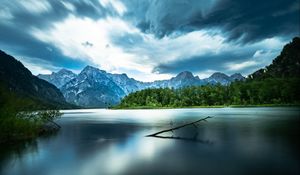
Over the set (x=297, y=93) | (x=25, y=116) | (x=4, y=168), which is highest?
(x=297, y=93)

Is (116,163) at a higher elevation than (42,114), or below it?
below

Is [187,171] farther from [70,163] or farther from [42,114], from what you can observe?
[42,114]

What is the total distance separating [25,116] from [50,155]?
18.0 m

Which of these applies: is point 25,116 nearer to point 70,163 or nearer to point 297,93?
point 70,163

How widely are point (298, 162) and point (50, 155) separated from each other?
2928 centimetres

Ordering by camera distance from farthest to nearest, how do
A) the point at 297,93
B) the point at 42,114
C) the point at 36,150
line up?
the point at 297,93
the point at 42,114
the point at 36,150

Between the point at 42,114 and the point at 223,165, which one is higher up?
the point at 42,114

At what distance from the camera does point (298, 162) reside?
23.5 meters

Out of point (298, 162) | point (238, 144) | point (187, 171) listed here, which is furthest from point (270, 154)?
point (187, 171)

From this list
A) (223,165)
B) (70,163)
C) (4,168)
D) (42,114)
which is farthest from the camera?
(42,114)

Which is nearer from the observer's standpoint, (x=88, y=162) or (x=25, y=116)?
(x=88, y=162)

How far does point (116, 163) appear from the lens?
26.9 metres

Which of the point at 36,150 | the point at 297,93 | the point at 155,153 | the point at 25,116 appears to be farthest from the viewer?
the point at 297,93

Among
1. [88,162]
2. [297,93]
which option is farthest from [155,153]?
[297,93]
